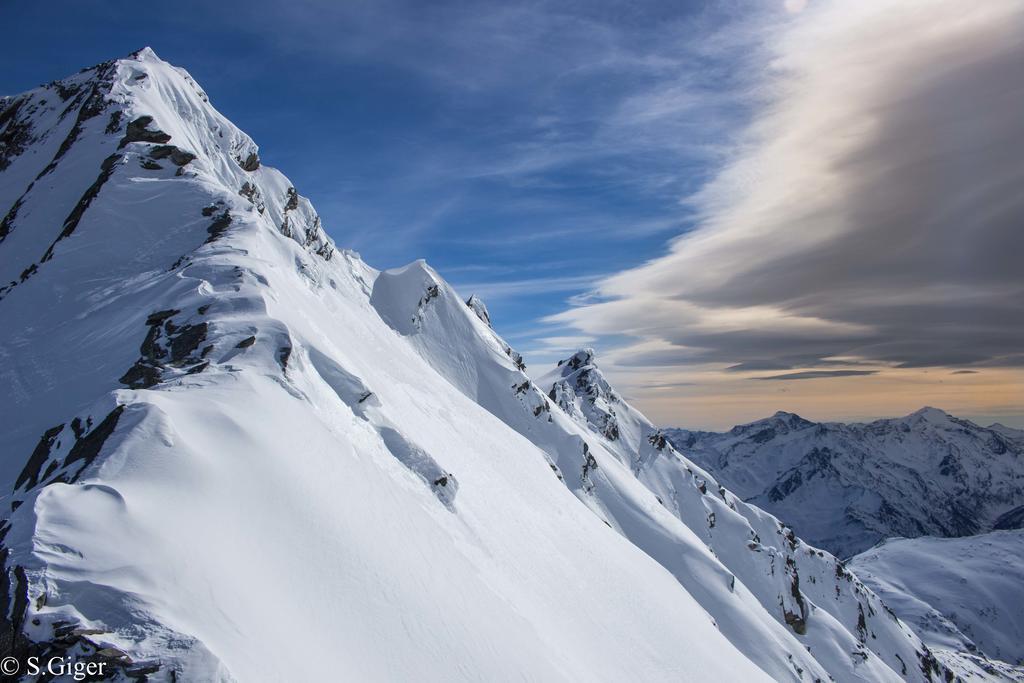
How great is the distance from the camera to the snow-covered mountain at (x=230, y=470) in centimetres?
939

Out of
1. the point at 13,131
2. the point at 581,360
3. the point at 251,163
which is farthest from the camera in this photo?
the point at 581,360

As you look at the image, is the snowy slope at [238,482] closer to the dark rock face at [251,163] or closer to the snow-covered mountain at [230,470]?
the snow-covered mountain at [230,470]

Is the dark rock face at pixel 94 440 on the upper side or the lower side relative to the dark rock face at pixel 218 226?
lower

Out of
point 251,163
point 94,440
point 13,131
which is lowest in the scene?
point 94,440

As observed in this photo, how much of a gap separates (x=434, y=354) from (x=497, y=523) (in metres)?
47.2

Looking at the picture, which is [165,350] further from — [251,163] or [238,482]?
[251,163]

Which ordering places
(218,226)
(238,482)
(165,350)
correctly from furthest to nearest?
(218,226)
(165,350)
(238,482)

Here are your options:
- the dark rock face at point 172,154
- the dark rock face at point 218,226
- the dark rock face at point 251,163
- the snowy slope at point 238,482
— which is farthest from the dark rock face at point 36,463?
the dark rock face at point 251,163

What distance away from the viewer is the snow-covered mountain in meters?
9.39

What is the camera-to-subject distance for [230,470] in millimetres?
13523

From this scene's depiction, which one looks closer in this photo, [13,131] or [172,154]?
[172,154]

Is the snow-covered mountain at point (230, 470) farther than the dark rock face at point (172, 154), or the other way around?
the dark rock face at point (172, 154)

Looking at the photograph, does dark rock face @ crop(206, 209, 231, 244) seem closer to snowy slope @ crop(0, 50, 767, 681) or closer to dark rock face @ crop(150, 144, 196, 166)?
snowy slope @ crop(0, 50, 767, 681)

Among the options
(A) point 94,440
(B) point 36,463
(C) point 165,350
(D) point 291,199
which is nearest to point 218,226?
(C) point 165,350
